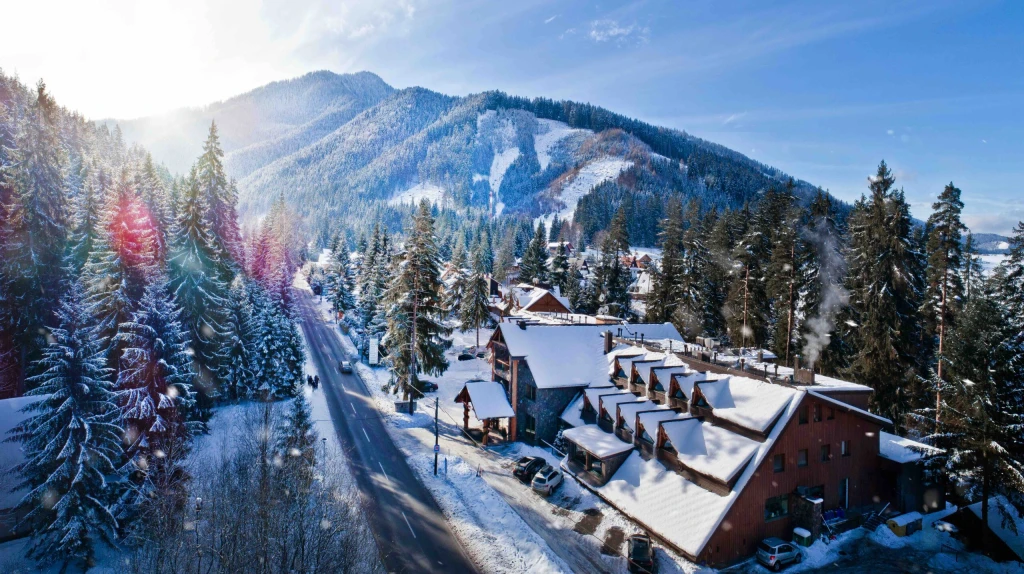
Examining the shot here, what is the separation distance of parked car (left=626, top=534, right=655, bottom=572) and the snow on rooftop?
46.1 ft

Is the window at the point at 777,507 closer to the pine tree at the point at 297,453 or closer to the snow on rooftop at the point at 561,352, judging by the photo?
the snow on rooftop at the point at 561,352

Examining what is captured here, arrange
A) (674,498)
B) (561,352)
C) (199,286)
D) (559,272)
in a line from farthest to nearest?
(559,272) < (561,352) < (199,286) < (674,498)

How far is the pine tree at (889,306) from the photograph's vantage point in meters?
35.7

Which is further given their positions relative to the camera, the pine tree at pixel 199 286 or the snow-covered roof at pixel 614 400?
the pine tree at pixel 199 286

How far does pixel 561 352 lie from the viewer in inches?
1503

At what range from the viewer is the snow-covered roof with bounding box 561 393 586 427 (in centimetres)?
3401

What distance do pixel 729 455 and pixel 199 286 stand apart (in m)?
38.5

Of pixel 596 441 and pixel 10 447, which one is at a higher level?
pixel 10 447

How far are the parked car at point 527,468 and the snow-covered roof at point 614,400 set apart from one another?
17.8 feet

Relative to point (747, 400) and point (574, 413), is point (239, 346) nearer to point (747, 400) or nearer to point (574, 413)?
point (574, 413)

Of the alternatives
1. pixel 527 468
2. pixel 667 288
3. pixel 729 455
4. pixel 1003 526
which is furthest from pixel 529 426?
pixel 667 288

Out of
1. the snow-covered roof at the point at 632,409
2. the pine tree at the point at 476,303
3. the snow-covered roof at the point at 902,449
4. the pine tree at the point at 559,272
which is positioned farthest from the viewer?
the pine tree at the point at 559,272

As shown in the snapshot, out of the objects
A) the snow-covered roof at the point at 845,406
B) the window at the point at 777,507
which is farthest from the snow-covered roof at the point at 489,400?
the snow-covered roof at the point at 845,406

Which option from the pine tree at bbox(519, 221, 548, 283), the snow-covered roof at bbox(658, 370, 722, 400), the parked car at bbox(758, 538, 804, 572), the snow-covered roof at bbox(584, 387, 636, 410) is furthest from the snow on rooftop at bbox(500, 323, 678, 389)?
the pine tree at bbox(519, 221, 548, 283)
